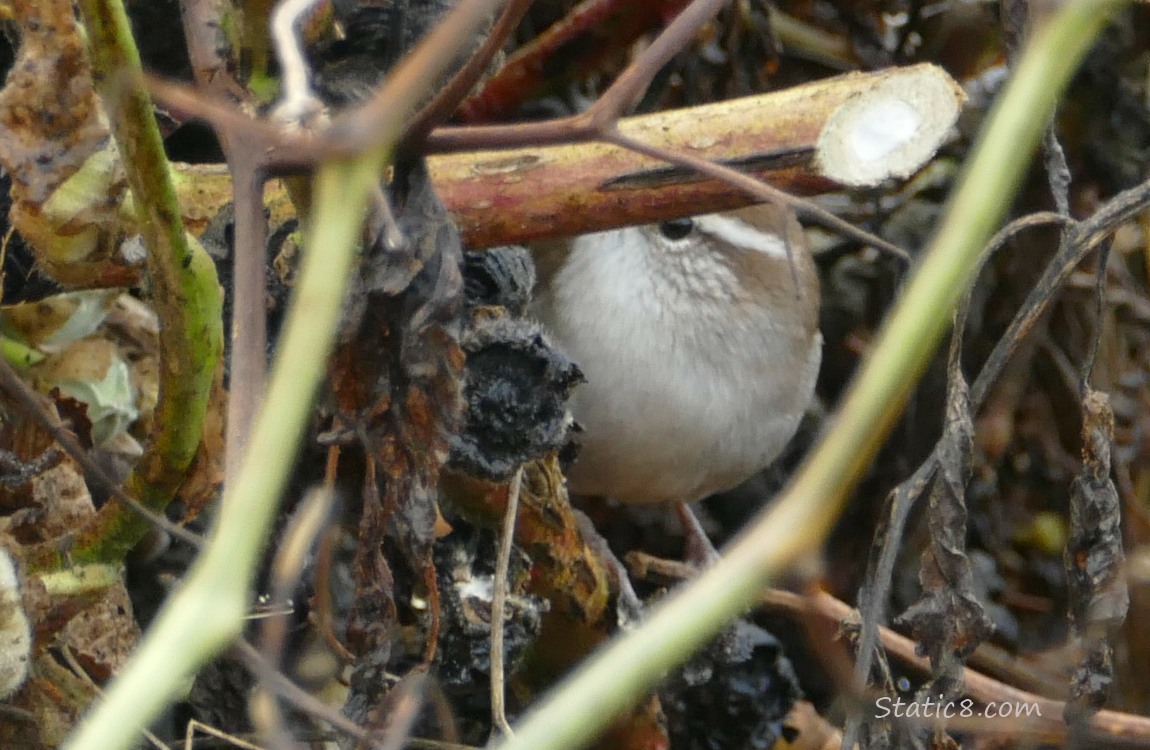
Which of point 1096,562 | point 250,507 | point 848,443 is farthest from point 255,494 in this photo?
point 1096,562

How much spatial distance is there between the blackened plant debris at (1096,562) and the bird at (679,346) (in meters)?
0.90

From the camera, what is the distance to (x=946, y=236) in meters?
0.73

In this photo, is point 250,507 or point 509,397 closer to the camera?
point 250,507

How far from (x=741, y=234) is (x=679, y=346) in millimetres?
254

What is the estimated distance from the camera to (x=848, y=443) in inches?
26.5

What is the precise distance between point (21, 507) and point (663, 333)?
40.5 inches

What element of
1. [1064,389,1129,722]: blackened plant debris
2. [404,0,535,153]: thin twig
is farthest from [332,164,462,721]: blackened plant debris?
[1064,389,1129,722]: blackened plant debris

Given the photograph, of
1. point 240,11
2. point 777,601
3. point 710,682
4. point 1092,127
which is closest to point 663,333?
point 777,601

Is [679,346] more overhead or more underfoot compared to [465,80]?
more underfoot

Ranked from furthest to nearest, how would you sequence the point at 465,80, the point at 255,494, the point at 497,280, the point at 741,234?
the point at 741,234 → the point at 497,280 → the point at 465,80 → the point at 255,494

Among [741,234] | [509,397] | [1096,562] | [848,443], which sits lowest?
[741,234]

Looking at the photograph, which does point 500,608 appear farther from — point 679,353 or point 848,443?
point 848,443

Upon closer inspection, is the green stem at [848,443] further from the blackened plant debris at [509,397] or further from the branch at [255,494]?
the blackened plant debris at [509,397]

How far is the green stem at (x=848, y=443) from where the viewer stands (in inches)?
25.9
